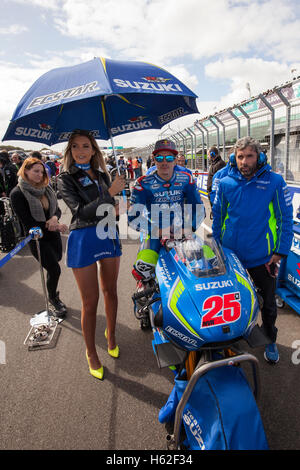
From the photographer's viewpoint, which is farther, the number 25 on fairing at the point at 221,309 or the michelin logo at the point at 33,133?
the michelin logo at the point at 33,133

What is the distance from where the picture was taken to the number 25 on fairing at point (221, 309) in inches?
56.2

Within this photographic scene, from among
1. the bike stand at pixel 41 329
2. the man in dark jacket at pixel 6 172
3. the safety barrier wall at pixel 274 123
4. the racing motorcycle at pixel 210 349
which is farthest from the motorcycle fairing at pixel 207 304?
the man in dark jacket at pixel 6 172

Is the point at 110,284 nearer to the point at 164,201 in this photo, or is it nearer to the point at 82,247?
the point at 82,247

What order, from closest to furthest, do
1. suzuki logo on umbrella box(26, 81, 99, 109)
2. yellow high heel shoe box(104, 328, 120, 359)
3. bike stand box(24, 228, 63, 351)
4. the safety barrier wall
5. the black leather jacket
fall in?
suzuki logo on umbrella box(26, 81, 99, 109) → the black leather jacket → yellow high heel shoe box(104, 328, 120, 359) → bike stand box(24, 228, 63, 351) → the safety barrier wall

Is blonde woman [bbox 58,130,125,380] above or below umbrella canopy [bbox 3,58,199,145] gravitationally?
below

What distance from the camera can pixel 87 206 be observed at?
6.92ft

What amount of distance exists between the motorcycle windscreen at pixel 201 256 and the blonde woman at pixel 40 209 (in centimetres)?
194

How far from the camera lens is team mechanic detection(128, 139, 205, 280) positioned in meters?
2.53

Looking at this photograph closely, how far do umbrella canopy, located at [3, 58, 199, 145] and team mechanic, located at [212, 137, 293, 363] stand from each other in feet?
2.59

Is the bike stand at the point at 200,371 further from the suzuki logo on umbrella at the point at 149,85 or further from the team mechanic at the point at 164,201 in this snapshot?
the suzuki logo on umbrella at the point at 149,85

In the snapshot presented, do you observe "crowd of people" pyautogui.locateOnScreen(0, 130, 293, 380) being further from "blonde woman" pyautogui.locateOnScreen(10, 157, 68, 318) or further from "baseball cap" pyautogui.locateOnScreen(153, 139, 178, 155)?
"blonde woman" pyautogui.locateOnScreen(10, 157, 68, 318)

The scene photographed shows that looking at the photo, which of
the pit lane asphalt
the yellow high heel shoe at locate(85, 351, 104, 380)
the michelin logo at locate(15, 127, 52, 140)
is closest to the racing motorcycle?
the pit lane asphalt

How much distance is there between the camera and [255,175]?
225 centimetres

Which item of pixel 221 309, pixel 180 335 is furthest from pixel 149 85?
pixel 180 335
